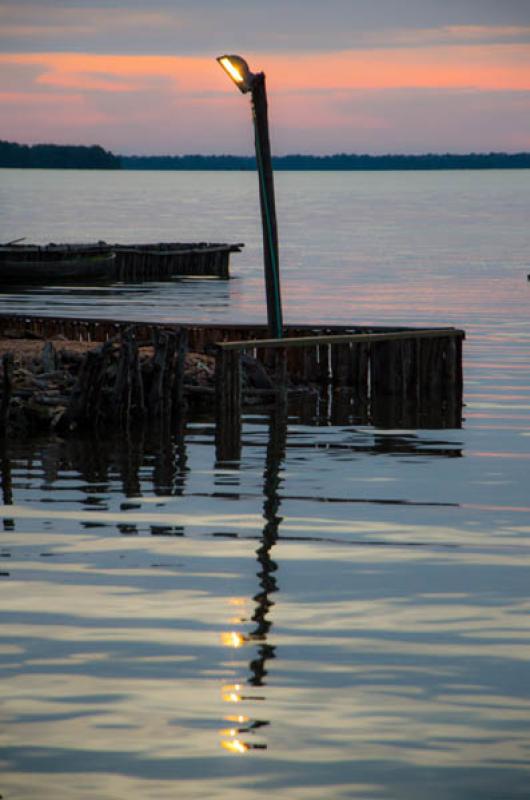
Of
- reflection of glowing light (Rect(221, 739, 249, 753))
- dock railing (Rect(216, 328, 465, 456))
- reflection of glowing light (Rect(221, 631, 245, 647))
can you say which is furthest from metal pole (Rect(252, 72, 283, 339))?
Answer: reflection of glowing light (Rect(221, 739, 249, 753))

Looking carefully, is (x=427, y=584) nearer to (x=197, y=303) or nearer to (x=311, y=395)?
(x=311, y=395)

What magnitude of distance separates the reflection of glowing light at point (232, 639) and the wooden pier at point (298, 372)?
33.9 ft

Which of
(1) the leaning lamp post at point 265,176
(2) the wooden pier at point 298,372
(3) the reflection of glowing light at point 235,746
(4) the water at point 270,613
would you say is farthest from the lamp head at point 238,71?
(3) the reflection of glowing light at point 235,746

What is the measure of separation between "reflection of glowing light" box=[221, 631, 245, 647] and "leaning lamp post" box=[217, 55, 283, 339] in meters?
13.1

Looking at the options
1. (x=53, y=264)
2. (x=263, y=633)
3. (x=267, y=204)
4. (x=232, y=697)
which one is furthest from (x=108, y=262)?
(x=232, y=697)

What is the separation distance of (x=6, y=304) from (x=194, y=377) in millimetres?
28122

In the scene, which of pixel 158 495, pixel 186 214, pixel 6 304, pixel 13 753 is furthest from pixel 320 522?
pixel 186 214

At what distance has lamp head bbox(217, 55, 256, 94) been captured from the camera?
75.9 feet

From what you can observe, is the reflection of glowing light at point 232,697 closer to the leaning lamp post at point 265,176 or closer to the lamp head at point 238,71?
the leaning lamp post at point 265,176

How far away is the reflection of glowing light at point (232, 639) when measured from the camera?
10469mm

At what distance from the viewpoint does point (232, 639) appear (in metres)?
10.6

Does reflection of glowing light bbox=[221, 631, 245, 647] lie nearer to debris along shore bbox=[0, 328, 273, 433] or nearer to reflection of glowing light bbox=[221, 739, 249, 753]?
reflection of glowing light bbox=[221, 739, 249, 753]

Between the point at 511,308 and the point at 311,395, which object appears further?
the point at 511,308

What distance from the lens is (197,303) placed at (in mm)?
54281
